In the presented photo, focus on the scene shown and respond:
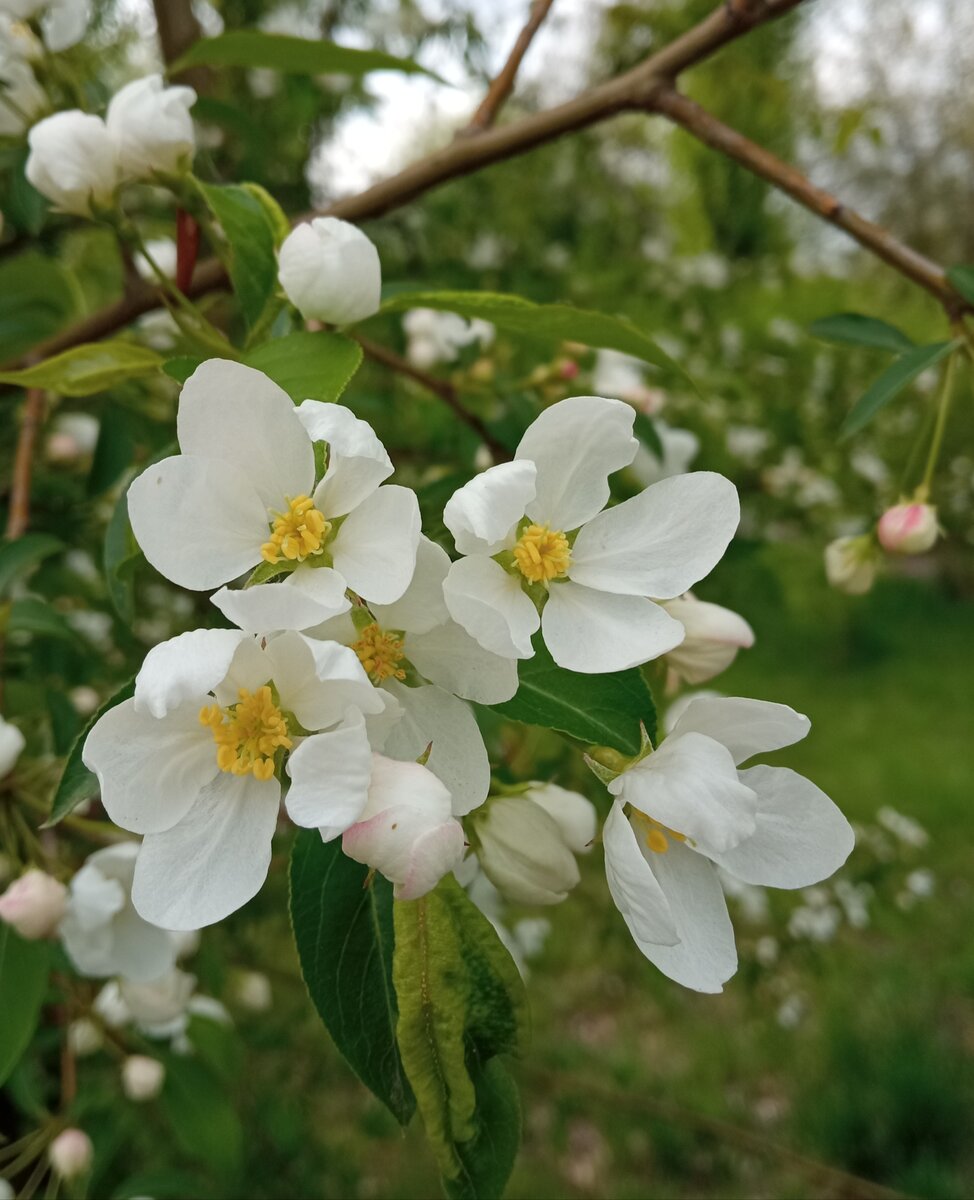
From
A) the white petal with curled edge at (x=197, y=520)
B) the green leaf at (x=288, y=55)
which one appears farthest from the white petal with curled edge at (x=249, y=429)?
the green leaf at (x=288, y=55)

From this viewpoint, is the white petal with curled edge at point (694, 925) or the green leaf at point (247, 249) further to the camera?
the green leaf at point (247, 249)

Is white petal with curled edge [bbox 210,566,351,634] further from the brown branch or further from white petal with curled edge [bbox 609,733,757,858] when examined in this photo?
the brown branch

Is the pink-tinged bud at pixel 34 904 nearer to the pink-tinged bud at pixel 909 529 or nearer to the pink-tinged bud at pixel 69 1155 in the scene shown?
the pink-tinged bud at pixel 69 1155

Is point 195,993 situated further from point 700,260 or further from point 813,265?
point 813,265

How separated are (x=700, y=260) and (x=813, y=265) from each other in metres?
2.82

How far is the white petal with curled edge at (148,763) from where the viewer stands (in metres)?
0.53

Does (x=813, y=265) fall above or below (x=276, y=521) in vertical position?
below

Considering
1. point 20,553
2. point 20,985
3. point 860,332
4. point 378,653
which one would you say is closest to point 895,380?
point 860,332

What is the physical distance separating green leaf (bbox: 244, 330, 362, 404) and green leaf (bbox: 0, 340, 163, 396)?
0.39ft

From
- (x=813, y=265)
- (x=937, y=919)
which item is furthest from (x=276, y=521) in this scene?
(x=813, y=265)

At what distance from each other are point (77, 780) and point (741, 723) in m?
0.37

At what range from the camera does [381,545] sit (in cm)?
55

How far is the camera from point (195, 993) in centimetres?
151

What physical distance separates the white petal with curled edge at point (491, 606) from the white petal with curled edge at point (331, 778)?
8 centimetres
